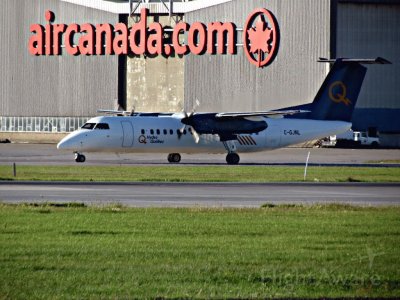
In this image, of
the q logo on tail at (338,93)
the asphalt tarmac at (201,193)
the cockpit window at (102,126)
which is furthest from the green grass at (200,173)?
the q logo on tail at (338,93)

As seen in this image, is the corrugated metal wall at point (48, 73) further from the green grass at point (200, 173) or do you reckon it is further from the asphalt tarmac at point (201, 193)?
the asphalt tarmac at point (201, 193)

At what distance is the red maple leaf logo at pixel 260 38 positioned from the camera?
84000 mm

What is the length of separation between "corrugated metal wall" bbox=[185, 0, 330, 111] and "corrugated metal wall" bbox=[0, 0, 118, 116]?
8.52 m

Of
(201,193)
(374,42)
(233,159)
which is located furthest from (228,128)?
(374,42)

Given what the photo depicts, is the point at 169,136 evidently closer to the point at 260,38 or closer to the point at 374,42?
the point at 260,38

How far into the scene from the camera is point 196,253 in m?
18.1

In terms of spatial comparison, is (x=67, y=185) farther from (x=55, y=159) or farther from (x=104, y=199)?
(x=55, y=159)

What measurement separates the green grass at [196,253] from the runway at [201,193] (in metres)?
A: 3.23

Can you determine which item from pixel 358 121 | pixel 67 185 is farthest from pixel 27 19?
pixel 67 185

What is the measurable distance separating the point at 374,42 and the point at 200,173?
136ft

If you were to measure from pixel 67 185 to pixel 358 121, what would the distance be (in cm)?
5307

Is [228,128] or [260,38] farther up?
[260,38]

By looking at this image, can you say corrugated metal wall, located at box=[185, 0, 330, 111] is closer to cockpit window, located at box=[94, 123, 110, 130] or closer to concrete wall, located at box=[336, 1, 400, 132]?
concrete wall, located at box=[336, 1, 400, 132]

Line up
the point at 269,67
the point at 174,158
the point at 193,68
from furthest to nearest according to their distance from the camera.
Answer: the point at 193,68, the point at 269,67, the point at 174,158
